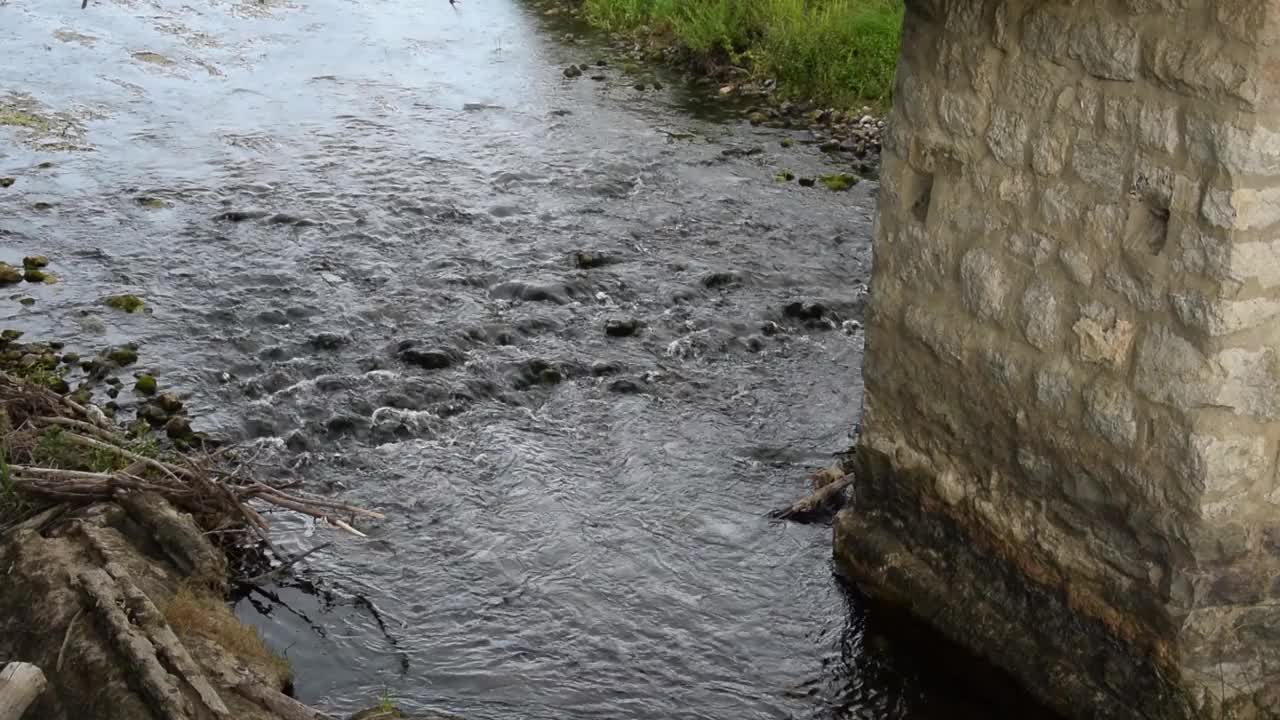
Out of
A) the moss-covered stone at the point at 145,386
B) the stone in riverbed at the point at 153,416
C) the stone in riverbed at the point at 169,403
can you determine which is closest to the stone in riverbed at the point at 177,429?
the stone in riverbed at the point at 153,416

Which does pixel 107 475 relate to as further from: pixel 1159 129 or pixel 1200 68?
pixel 1200 68

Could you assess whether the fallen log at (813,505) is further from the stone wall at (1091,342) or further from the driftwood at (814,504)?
the stone wall at (1091,342)

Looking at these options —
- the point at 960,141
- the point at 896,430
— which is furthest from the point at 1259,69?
the point at 896,430

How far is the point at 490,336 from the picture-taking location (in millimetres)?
A: 8422

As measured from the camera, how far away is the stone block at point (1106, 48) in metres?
4.22

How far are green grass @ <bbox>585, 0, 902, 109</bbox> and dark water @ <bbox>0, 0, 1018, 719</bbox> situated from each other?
0.88m

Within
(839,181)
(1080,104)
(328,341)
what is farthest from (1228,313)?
(839,181)

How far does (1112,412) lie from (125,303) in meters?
6.28

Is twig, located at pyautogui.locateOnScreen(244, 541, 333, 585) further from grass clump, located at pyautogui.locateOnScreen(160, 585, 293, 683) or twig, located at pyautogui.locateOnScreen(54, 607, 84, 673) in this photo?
twig, located at pyautogui.locateOnScreen(54, 607, 84, 673)

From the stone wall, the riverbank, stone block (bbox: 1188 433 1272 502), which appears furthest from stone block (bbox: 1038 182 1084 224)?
the riverbank

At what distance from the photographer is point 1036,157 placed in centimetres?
463

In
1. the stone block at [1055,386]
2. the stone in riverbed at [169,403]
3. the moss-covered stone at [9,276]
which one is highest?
the stone block at [1055,386]

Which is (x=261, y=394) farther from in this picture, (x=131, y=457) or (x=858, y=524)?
(x=858, y=524)

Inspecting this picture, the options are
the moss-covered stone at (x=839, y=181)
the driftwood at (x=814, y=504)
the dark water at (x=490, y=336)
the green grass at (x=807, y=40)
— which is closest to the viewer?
the dark water at (x=490, y=336)
